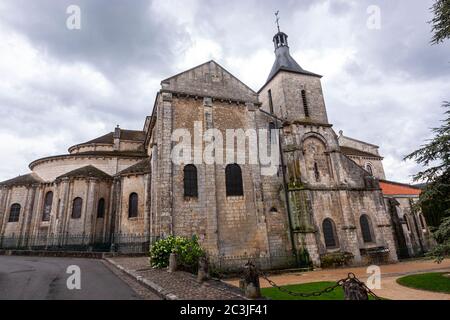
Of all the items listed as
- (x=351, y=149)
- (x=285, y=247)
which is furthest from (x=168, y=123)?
(x=351, y=149)

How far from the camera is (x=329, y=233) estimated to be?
58.5ft

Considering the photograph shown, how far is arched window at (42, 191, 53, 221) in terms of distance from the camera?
73.9 ft

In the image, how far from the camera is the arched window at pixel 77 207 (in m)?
20.4

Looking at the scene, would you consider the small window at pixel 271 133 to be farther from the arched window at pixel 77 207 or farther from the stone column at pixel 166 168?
the arched window at pixel 77 207

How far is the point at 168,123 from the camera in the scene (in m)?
16.2

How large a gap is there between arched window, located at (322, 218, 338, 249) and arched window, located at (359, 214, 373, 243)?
2.50 meters

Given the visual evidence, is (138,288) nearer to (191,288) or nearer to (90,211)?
(191,288)

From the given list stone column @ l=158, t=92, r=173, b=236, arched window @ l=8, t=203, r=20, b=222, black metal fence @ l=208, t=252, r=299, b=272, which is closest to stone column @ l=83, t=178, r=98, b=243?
arched window @ l=8, t=203, r=20, b=222

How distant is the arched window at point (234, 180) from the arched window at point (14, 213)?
1997cm

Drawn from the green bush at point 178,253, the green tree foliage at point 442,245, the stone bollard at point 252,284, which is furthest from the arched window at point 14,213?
the green tree foliage at point 442,245

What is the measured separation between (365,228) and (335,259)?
4243 millimetres

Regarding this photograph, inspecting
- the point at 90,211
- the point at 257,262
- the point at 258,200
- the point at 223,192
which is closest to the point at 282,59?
the point at 258,200
